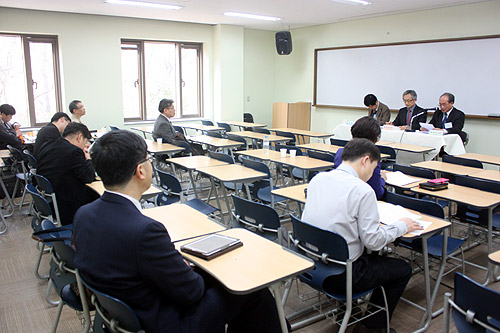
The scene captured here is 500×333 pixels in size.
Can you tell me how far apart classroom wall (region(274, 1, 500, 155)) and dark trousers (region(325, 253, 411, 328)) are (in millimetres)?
5562

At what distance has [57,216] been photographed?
11.1 feet

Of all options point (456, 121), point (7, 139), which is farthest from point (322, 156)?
point (7, 139)

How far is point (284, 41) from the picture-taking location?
9.57m

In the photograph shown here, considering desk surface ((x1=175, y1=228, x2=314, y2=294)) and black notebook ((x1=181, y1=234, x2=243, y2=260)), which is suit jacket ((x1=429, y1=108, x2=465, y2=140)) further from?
black notebook ((x1=181, y1=234, x2=243, y2=260))

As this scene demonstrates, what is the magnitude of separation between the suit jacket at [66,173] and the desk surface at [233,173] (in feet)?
3.73

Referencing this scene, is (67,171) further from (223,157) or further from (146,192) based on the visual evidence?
(223,157)

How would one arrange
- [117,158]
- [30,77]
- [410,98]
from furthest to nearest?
[30,77] < [410,98] < [117,158]

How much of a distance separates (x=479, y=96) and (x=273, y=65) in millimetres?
5508

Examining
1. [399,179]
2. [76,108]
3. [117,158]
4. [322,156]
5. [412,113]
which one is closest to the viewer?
[117,158]

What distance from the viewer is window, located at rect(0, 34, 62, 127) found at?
7742mm

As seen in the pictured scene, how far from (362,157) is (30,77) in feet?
25.3

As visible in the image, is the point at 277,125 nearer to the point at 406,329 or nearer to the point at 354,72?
the point at 354,72

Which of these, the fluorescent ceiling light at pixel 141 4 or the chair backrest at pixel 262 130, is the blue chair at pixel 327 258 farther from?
the fluorescent ceiling light at pixel 141 4

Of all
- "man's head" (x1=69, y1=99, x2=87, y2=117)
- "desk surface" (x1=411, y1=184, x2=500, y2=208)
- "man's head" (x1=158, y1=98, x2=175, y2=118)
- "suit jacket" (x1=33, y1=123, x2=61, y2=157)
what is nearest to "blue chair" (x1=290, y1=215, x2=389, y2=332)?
"desk surface" (x1=411, y1=184, x2=500, y2=208)
